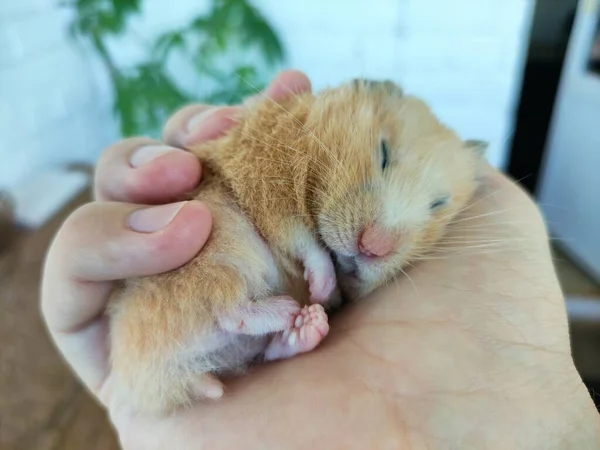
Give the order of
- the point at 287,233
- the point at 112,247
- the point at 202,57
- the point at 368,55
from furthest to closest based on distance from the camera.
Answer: the point at 368,55 < the point at 202,57 < the point at 287,233 < the point at 112,247

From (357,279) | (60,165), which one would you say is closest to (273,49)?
(60,165)

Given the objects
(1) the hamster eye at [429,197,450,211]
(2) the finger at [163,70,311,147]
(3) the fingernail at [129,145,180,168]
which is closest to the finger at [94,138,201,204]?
(3) the fingernail at [129,145,180,168]

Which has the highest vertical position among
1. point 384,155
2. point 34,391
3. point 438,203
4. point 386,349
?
point 384,155

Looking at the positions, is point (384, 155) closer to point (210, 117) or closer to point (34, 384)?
point (210, 117)

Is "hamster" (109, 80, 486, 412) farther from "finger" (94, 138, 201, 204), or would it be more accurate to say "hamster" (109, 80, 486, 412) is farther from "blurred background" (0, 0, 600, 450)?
"blurred background" (0, 0, 600, 450)

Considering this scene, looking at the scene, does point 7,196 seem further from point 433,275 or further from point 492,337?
point 492,337

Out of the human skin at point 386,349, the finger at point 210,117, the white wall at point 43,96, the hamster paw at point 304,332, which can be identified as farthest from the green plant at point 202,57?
the hamster paw at point 304,332

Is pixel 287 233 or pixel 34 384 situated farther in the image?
pixel 34 384

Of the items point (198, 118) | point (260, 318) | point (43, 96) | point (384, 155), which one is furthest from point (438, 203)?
point (43, 96)
